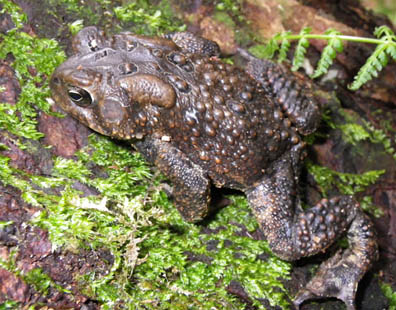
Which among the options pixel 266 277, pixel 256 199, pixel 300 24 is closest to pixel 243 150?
pixel 256 199

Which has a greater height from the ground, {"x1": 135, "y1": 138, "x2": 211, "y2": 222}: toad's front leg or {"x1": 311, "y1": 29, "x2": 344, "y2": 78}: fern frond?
{"x1": 311, "y1": 29, "x2": 344, "y2": 78}: fern frond

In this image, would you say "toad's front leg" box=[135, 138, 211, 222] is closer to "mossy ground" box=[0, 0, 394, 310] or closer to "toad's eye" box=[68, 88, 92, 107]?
"mossy ground" box=[0, 0, 394, 310]

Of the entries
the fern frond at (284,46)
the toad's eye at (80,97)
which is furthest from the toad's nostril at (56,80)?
the fern frond at (284,46)

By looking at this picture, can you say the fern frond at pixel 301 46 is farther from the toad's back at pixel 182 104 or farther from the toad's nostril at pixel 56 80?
the toad's nostril at pixel 56 80

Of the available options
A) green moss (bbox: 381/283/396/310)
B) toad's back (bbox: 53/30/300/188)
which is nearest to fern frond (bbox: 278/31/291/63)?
toad's back (bbox: 53/30/300/188)

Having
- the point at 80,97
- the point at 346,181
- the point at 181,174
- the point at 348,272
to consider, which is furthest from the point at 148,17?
the point at 348,272

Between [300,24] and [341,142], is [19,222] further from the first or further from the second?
Result: [300,24]
